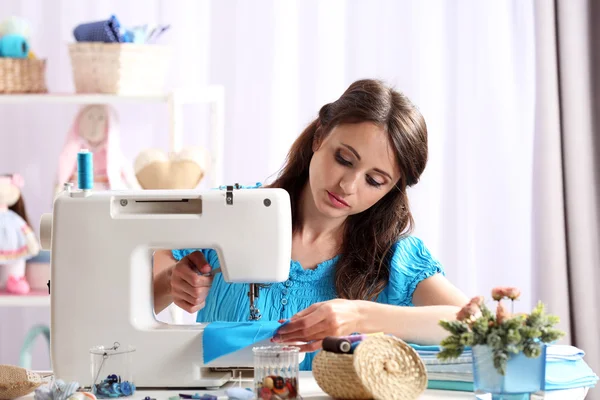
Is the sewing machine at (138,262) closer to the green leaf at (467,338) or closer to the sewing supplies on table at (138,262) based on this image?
the sewing supplies on table at (138,262)

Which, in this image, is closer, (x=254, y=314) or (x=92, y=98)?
(x=254, y=314)

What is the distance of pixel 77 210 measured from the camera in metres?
1.64

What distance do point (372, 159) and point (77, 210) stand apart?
28.1 inches

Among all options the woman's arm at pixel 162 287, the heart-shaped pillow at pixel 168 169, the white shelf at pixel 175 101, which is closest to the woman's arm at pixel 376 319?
the woman's arm at pixel 162 287

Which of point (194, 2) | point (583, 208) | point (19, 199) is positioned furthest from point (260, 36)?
point (583, 208)

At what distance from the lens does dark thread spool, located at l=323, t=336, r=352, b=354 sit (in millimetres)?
1400

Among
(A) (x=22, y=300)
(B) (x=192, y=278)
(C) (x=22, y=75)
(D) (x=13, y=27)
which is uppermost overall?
(D) (x=13, y=27)

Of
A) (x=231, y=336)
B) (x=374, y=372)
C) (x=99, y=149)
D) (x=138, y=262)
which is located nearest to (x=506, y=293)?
(x=374, y=372)

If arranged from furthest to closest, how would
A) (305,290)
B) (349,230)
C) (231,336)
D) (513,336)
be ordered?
(349,230) → (305,290) → (231,336) → (513,336)

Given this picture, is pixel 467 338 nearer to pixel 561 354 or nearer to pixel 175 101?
pixel 561 354

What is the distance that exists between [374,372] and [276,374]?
161 millimetres

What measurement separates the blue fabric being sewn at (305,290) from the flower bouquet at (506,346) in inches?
30.2

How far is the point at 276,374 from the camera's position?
4.61 feet

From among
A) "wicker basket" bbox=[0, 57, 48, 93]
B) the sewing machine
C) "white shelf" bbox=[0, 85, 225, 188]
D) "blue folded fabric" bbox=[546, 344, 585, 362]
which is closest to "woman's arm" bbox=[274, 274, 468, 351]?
the sewing machine
